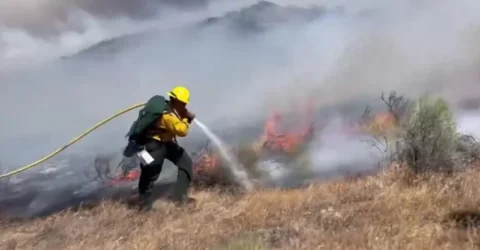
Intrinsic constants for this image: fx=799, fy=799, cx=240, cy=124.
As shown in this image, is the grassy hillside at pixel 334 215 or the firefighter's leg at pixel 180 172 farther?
the firefighter's leg at pixel 180 172

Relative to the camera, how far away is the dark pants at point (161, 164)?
35.9 feet

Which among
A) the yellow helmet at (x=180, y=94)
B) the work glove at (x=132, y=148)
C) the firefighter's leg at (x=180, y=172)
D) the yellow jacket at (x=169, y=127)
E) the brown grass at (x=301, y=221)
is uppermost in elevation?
the yellow helmet at (x=180, y=94)

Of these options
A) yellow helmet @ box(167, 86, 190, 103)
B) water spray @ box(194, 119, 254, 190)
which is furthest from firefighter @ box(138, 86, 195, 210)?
water spray @ box(194, 119, 254, 190)

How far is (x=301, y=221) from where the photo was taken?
28.1 ft

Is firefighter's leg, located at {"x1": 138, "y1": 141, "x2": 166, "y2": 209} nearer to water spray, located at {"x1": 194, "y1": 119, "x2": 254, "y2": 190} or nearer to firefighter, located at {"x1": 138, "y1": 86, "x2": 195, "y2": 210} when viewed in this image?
firefighter, located at {"x1": 138, "y1": 86, "x2": 195, "y2": 210}

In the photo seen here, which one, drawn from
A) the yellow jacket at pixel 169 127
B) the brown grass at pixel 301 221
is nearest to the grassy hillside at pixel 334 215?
the brown grass at pixel 301 221

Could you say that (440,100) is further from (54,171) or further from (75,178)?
(54,171)

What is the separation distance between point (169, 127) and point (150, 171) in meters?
0.75

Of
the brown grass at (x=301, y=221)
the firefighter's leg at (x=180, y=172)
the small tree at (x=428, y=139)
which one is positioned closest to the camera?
the brown grass at (x=301, y=221)

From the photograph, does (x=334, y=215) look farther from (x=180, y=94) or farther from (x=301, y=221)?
(x=180, y=94)

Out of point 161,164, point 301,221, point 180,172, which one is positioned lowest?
point 301,221

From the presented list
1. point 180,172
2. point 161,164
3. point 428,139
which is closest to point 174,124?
point 161,164

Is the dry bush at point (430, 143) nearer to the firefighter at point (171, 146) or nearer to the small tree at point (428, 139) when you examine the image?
the small tree at point (428, 139)

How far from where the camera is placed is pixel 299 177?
14.2m
